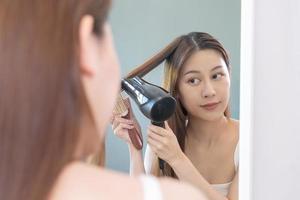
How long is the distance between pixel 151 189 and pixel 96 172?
0.05m

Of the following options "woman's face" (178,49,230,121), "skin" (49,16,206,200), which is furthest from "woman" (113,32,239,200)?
"skin" (49,16,206,200)

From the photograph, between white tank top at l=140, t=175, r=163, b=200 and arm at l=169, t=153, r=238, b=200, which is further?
arm at l=169, t=153, r=238, b=200

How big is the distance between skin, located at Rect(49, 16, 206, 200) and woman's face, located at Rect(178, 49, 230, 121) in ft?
1.65

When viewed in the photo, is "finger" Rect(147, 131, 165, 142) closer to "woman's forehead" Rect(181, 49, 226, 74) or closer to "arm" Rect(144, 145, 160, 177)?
"arm" Rect(144, 145, 160, 177)

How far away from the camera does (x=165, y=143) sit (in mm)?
965

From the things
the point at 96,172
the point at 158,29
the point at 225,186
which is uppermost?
the point at 158,29

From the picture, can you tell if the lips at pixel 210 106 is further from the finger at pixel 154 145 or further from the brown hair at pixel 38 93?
the brown hair at pixel 38 93

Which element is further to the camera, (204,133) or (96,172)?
(204,133)

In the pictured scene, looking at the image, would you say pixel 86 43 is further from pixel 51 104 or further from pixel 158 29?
pixel 158 29

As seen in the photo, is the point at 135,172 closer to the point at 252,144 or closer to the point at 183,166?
the point at 183,166

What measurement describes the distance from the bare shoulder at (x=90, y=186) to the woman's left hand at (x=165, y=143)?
54cm

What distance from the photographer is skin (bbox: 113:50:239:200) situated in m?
0.94

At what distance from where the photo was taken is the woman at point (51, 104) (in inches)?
15.3

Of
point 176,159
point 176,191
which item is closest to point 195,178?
point 176,159
